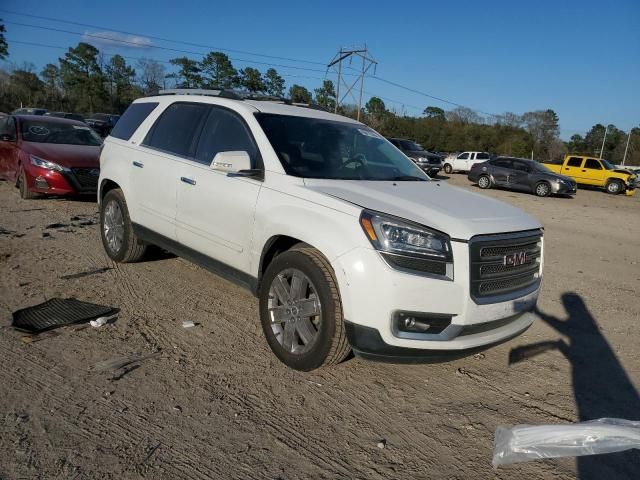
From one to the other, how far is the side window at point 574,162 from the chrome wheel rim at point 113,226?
26.7 meters

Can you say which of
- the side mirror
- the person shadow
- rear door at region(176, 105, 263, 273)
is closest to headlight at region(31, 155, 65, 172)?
rear door at region(176, 105, 263, 273)

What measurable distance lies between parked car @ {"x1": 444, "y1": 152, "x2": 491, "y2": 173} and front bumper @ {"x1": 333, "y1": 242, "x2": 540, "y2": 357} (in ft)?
107

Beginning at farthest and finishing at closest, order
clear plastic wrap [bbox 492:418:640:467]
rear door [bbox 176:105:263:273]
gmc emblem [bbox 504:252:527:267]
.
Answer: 1. rear door [bbox 176:105:263:273]
2. gmc emblem [bbox 504:252:527:267]
3. clear plastic wrap [bbox 492:418:640:467]

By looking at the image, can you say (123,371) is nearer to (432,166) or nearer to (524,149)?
(432,166)

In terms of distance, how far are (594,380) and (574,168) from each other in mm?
26190

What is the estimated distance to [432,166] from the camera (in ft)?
80.7

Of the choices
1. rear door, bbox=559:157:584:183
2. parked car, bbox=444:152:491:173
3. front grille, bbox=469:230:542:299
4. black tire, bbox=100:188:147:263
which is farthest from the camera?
parked car, bbox=444:152:491:173

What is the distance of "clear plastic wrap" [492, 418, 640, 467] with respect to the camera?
2.65 m

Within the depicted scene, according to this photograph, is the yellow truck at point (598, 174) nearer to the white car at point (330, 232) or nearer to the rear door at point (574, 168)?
the rear door at point (574, 168)

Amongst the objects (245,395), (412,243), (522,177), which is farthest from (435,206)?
(522,177)

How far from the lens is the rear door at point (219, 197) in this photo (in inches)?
153

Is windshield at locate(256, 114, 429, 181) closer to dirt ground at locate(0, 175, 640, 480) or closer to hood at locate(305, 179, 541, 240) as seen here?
hood at locate(305, 179, 541, 240)

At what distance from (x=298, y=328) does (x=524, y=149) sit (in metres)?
67.4

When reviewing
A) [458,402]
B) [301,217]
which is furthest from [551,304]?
[301,217]
